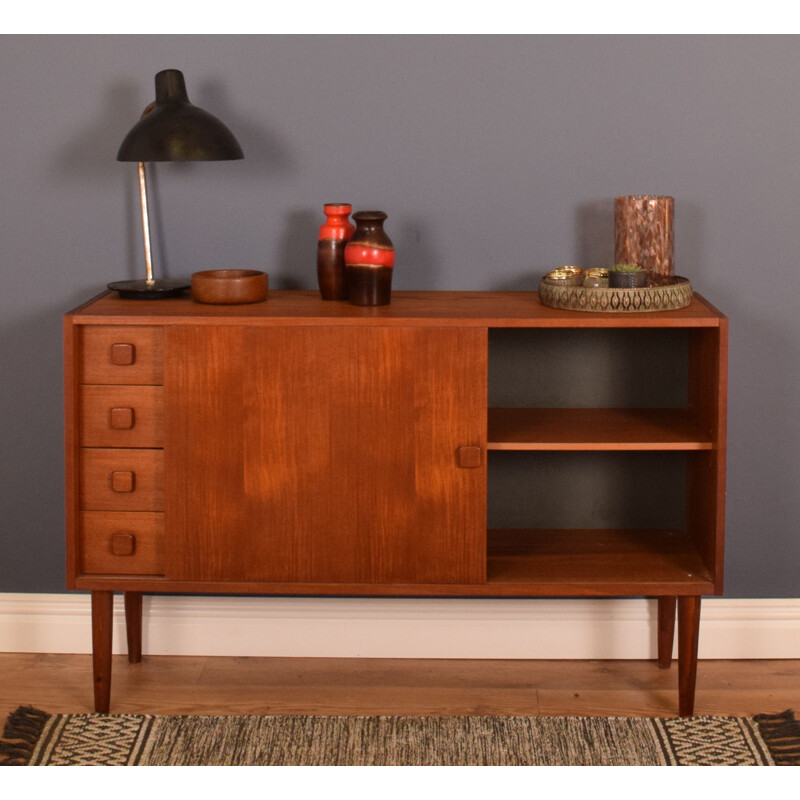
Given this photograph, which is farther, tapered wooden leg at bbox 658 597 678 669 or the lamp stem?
tapered wooden leg at bbox 658 597 678 669

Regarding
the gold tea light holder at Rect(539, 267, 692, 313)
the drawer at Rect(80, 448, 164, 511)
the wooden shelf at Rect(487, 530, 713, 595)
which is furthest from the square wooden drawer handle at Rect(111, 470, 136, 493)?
the gold tea light holder at Rect(539, 267, 692, 313)

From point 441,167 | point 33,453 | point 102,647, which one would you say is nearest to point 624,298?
point 441,167

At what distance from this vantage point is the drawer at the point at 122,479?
7.67 ft

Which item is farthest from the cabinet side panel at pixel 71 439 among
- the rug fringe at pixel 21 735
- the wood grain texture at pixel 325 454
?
the rug fringe at pixel 21 735

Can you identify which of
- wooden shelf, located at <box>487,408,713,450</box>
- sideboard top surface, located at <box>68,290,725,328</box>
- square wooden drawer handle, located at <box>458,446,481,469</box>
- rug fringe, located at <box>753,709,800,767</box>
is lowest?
rug fringe, located at <box>753,709,800,767</box>

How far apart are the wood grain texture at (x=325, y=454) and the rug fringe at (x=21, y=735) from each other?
0.46 m

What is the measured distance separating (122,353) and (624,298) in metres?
1.02

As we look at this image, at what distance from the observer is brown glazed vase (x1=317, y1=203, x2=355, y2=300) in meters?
2.43

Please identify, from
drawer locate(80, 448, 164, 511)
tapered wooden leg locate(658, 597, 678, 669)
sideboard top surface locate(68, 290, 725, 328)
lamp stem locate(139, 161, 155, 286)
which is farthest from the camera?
tapered wooden leg locate(658, 597, 678, 669)

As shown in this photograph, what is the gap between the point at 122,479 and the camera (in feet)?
7.66

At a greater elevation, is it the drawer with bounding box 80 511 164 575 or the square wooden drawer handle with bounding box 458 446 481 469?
the square wooden drawer handle with bounding box 458 446 481 469

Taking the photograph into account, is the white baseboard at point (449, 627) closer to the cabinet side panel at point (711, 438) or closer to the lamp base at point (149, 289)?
the cabinet side panel at point (711, 438)

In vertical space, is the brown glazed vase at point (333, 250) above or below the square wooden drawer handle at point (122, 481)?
above

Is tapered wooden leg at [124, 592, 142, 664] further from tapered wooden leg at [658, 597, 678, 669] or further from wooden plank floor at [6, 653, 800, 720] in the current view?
tapered wooden leg at [658, 597, 678, 669]
